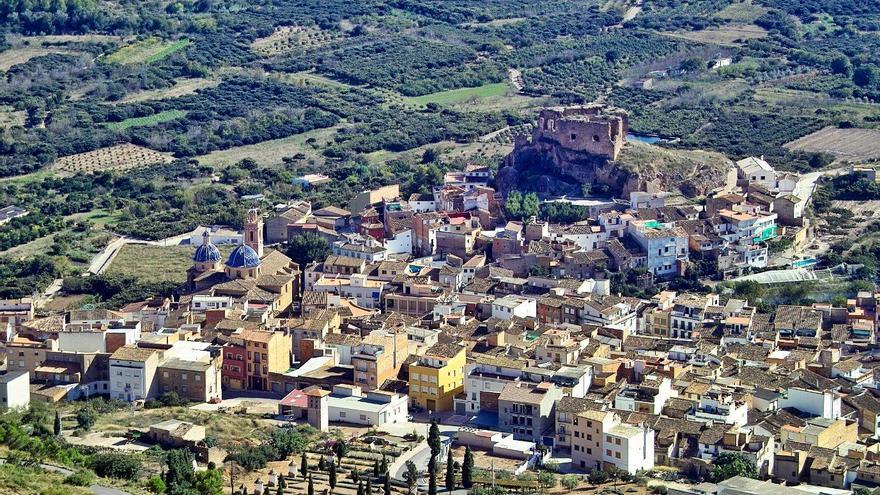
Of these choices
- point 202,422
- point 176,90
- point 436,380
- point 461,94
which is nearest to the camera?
point 202,422

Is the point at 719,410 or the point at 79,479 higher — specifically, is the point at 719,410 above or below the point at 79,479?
above

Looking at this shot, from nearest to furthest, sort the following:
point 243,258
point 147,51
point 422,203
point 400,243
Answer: point 243,258
point 400,243
point 422,203
point 147,51

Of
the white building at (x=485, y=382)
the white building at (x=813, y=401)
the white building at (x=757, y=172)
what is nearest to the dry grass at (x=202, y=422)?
the white building at (x=485, y=382)

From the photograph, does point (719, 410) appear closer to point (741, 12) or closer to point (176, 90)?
point (176, 90)

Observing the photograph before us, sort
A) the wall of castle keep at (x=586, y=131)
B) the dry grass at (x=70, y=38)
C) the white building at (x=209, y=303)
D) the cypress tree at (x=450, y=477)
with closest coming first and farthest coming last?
the cypress tree at (x=450, y=477) < the white building at (x=209, y=303) < the wall of castle keep at (x=586, y=131) < the dry grass at (x=70, y=38)

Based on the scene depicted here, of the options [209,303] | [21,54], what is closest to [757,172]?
[209,303]

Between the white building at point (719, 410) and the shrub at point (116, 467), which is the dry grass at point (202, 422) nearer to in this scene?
the shrub at point (116, 467)

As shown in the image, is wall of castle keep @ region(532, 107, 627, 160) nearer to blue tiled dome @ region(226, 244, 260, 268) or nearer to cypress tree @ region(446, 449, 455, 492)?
blue tiled dome @ region(226, 244, 260, 268)
